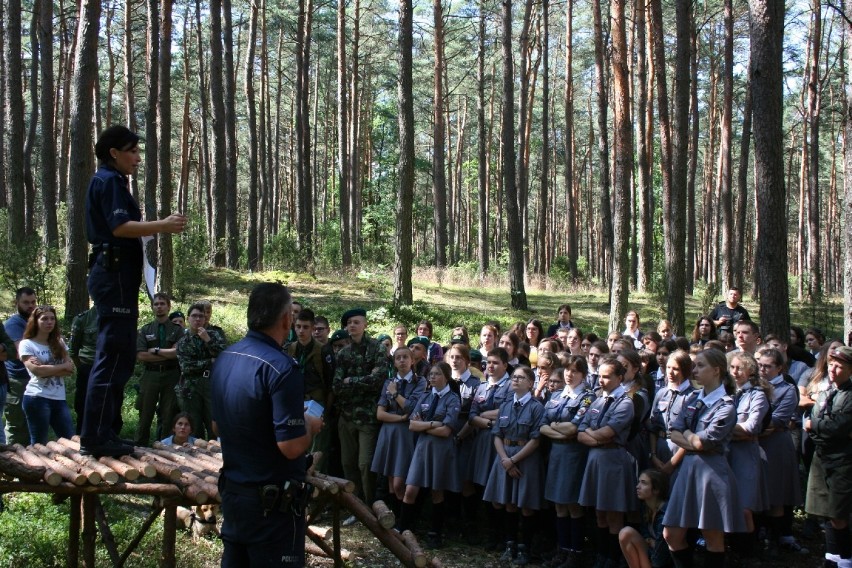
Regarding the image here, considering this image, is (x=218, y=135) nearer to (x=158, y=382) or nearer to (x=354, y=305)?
(x=354, y=305)

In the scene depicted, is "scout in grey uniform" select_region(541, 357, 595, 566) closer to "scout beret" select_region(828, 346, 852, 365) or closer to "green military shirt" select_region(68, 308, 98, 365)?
"scout beret" select_region(828, 346, 852, 365)

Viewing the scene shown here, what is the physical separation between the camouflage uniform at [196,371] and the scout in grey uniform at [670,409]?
16.0 ft

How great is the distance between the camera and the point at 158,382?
938 cm

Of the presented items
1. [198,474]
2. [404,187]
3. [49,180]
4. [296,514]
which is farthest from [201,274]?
[296,514]

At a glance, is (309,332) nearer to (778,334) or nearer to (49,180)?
(778,334)

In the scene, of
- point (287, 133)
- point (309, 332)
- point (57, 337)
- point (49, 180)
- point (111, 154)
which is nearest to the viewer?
point (111, 154)

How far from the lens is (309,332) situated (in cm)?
→ 853

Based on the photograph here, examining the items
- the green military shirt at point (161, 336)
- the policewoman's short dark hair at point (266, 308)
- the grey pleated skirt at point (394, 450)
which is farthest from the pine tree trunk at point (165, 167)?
the policewoman's short dark hair at point (266, 308)

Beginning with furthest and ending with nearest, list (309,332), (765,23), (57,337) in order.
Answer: (765,23), (309,332), (57,337)

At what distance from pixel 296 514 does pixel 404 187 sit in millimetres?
13736

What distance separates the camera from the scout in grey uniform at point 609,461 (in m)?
6.70

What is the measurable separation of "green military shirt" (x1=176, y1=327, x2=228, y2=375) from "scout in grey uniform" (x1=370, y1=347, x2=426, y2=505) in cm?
215

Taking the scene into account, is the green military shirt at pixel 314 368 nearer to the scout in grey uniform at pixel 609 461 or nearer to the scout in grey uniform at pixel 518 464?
the scout in grey uniform at pixel 518 464

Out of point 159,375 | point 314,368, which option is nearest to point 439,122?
point 159,375
